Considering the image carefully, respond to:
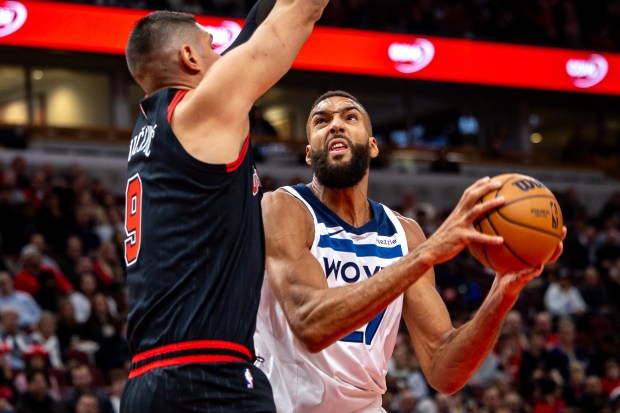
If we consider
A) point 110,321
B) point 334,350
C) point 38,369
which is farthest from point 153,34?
point 110,321

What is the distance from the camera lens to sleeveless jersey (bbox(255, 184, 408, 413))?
5.25 metres

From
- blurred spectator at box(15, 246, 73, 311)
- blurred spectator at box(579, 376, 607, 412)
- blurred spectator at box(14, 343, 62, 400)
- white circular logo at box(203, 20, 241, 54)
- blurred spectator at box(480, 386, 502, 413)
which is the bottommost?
blurred spectator at box(579, 376, 607, 412)

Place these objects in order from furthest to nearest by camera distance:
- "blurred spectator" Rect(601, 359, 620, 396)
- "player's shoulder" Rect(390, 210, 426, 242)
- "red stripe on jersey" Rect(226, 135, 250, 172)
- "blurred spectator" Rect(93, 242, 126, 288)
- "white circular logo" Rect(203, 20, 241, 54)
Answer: "white circular logo" Rect(203, 20, 241, 54)
"blurred spectator" Rect(601, 359, 620, 396)
"blurred spectator" Rect(93, 242, 126, 288)
"player's shoulder" Rect(390, 210, 426, 242)
"red stripe on jersey" Rect(226, 135, 250, 172)

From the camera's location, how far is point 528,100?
26.8 meters

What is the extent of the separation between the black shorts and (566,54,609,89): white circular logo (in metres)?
21.1

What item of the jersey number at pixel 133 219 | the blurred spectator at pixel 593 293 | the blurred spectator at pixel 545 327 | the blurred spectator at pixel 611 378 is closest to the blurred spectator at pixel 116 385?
the blurred spectator at pixel 545 327

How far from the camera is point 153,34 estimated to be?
13.2ft

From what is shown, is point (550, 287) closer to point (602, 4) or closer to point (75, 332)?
point (75, 332)

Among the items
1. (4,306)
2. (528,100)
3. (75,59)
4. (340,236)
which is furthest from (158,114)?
(528,100)

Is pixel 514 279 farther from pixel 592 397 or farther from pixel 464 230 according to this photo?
pixel 592 397

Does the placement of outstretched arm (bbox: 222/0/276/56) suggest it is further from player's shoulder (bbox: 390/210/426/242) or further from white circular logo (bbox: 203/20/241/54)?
white circular logo (bbox: 203/20/241/54)

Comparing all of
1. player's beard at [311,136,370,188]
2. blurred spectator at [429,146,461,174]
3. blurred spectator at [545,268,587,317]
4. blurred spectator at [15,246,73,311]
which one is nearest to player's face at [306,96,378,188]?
player's beard at [311,136,370,188]

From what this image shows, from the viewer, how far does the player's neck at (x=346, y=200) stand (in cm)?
561

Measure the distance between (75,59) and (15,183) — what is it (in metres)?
7.10
